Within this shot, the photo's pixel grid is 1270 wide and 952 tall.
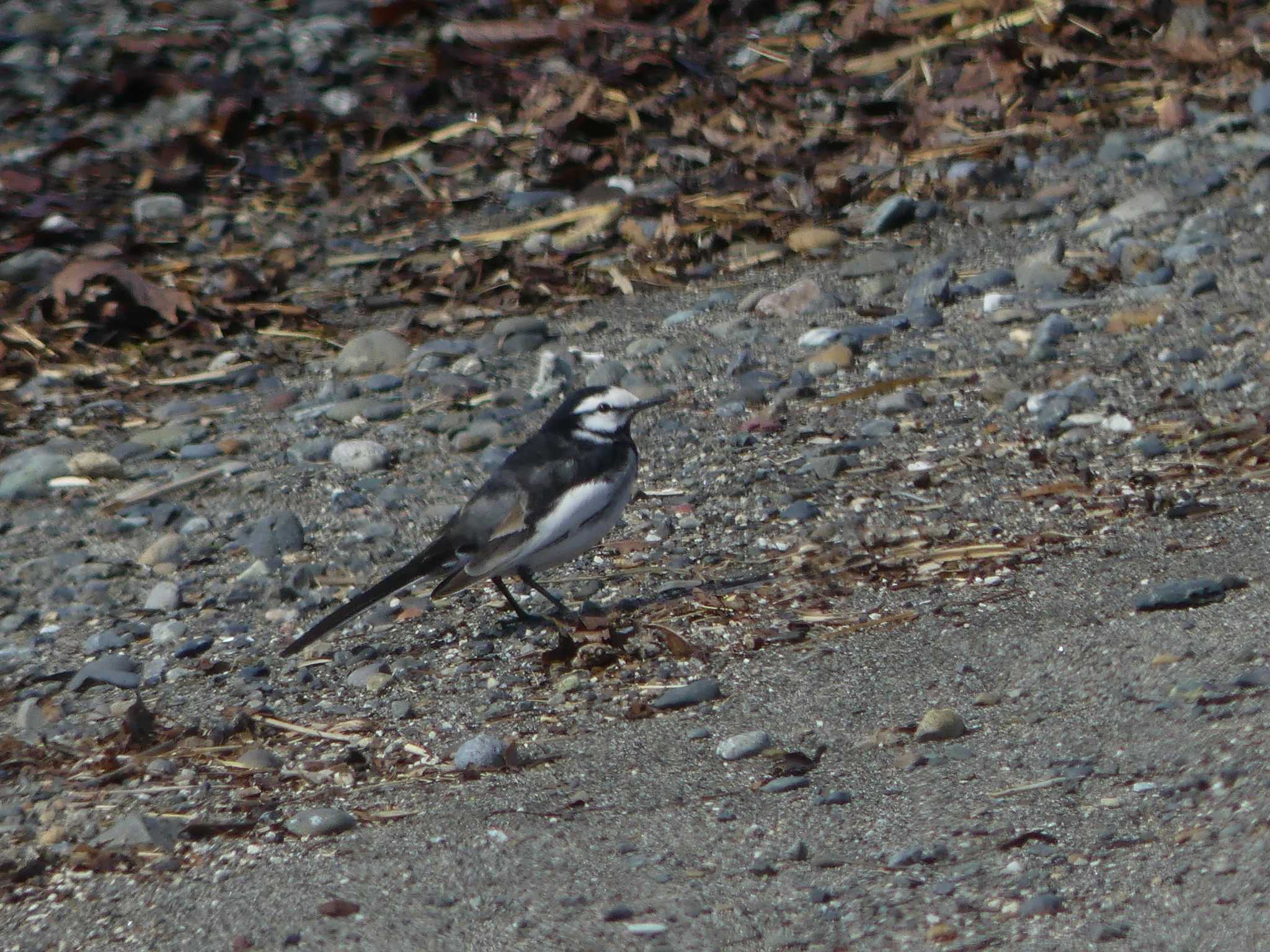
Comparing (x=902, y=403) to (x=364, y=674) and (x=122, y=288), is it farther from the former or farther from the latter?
(x=122, y=288)

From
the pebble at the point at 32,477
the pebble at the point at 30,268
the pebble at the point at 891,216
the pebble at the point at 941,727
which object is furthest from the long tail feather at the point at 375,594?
the pebble at the point at 30,268

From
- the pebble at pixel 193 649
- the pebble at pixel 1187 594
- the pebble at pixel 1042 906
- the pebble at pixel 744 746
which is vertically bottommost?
the pebble at pixel 193 649

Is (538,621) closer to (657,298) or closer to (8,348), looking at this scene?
(657,298)

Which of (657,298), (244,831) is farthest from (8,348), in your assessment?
(244,831)

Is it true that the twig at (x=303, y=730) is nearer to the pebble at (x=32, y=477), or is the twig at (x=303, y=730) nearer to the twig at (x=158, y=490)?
the twig at (x=158, y=490)

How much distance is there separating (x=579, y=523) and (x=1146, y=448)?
2.05m

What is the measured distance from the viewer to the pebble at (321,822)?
411cm

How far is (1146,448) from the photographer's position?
19.2 ft

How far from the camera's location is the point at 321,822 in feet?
13.5

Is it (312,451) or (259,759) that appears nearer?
(259,759)

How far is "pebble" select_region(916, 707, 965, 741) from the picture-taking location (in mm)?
4230

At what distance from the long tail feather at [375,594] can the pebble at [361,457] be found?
3.91 feet

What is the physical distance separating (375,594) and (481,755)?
3.15 feet

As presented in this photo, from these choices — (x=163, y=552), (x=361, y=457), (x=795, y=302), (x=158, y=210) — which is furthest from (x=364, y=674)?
(x=158, y=210)
